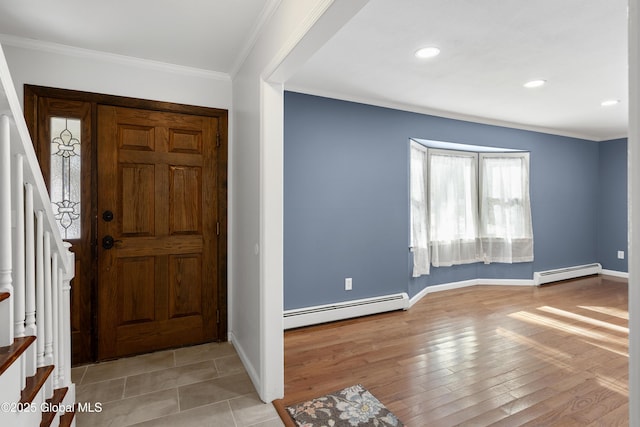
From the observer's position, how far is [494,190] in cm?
506

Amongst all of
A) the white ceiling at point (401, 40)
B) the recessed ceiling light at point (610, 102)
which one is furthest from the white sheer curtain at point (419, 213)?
the recessed ceiling light at point (610, 102)

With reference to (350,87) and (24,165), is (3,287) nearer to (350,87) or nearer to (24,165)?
(24,165)

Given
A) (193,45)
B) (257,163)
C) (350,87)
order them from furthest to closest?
(350,87) < (193,45) < (257,163)

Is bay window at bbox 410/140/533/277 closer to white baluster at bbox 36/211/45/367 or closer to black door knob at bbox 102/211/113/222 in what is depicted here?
black door knob at bbox 102/211/113/222

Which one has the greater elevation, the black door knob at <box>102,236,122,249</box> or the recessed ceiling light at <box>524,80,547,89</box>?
the recessed ceiling light at <box>524,80,547,89</box>

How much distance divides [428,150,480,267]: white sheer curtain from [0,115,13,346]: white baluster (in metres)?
4.28

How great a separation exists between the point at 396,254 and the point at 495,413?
2.01 m

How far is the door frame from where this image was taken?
2.43 meters

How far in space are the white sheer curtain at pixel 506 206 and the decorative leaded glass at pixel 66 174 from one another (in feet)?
16.7

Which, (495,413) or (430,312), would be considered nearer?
(495,413)

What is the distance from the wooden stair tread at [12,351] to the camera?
3.53ft

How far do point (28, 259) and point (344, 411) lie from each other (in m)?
1.84

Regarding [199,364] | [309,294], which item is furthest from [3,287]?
[309,294]

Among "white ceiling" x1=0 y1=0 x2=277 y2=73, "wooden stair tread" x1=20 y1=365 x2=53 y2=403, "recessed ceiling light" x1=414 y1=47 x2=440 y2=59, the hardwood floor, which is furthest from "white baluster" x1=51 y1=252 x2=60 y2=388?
"recessed ceiling light" x1=414 y1=47 x2=440 y2=59
